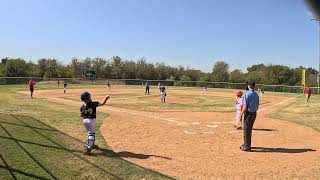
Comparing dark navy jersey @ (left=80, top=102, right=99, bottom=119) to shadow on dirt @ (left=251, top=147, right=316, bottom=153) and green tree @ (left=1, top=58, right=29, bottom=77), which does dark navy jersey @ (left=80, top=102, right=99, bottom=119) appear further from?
green tree @ (left=1, top=58, right=29, bottom=77)

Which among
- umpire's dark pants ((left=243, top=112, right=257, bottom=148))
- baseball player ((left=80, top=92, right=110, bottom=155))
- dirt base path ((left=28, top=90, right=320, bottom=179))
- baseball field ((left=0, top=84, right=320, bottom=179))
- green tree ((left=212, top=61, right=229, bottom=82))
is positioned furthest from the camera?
green tree ((left=212, top=61, right=229, bottom=82))

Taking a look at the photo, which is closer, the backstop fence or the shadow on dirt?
the shadow on dirt

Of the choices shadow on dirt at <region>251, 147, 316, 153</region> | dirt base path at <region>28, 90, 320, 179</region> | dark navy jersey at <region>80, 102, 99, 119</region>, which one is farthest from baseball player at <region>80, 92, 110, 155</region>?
shadow on dirt at <region>251, 147, 316, 153</region>

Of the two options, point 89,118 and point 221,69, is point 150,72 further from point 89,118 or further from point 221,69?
point 89,118

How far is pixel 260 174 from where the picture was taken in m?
8.80

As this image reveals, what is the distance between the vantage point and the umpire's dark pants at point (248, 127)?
1151cm

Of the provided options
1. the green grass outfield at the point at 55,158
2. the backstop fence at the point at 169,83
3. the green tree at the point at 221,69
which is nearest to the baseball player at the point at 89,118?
the green grass outfield at the point at 55,158

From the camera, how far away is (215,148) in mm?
11852

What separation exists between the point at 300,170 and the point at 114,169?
14.6 feet

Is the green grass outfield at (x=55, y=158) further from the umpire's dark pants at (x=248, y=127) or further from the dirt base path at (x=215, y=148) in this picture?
the umpire's dark pants at (x=248, y=127)

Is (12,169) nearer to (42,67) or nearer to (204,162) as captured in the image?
(204,162)

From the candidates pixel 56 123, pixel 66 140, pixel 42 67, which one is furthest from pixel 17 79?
pixel 66 140

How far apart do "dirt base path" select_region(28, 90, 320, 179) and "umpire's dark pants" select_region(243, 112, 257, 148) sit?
388mm

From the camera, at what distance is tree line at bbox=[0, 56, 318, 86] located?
95.5 meters
